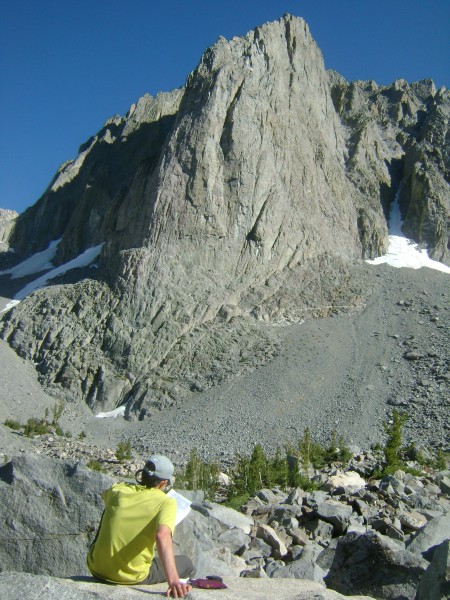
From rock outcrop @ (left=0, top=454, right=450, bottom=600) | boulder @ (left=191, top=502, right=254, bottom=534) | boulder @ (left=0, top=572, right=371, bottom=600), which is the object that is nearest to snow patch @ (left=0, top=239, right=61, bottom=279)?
boulder @ (left=191, top=502, right=254, bottom=534)

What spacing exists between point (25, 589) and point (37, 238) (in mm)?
83088

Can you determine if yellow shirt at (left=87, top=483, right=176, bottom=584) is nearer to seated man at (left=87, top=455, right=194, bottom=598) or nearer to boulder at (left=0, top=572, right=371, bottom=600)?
seated man at (left=87, top=455, right=194, bottom=598)

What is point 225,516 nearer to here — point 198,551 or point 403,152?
point 198,551

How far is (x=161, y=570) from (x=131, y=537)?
1.66 feet

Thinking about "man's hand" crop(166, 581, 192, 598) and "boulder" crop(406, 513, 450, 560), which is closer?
"man's hand" crop(166, 581, 192, 598)

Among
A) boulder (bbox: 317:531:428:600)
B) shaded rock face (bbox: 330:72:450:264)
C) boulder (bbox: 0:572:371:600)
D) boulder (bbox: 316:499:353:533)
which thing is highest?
shaded rock face (bbox: 330:72:450:264)

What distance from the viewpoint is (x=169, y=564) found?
479 cm

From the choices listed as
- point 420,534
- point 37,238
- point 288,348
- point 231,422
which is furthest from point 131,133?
point 420,534

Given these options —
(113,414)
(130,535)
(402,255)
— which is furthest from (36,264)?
(130,535)

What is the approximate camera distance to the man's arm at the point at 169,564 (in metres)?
4.69

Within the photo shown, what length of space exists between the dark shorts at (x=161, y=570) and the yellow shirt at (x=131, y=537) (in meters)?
0.15

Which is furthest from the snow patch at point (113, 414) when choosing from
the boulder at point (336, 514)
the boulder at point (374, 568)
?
the boulder at point (374, 568)

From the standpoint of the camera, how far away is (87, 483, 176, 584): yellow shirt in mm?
5184

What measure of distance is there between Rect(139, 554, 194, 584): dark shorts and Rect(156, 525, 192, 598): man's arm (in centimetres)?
54
